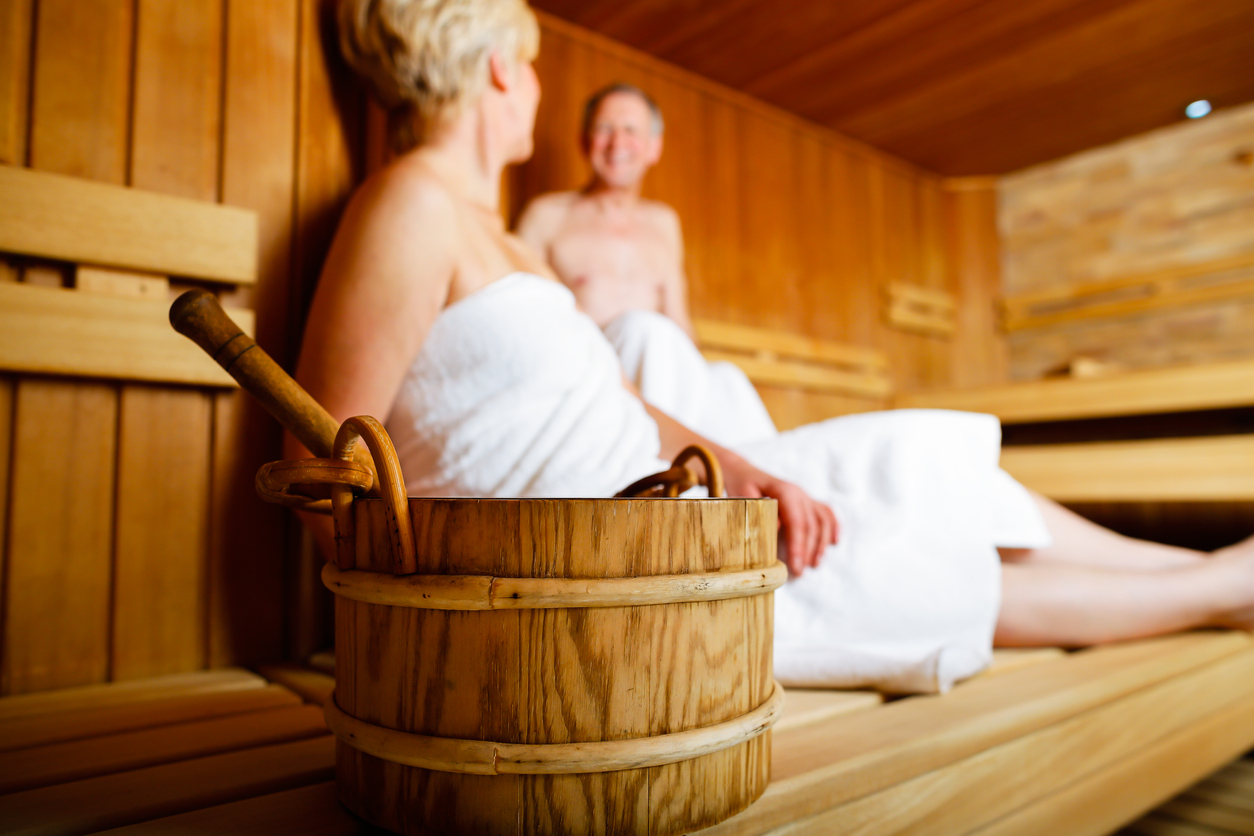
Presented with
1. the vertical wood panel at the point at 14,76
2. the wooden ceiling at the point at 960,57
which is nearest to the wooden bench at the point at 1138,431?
the wooden ceiling at the point at 960,57

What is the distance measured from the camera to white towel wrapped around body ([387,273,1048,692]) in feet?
3.53

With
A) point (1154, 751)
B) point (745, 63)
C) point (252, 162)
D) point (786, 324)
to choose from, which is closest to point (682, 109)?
point (745, 63)

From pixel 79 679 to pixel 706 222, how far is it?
2301mm

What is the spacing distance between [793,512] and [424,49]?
0.94 metres

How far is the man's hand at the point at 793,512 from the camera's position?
1051mm

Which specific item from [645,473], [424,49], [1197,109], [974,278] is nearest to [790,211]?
[974,278]

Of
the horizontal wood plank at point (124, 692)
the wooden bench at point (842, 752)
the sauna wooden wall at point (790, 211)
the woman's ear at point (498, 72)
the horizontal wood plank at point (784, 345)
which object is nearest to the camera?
the wooden bench at point (842, 752)

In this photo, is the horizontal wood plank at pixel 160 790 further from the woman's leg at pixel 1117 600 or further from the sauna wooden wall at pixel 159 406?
the woman's leg at pixel 1117 600

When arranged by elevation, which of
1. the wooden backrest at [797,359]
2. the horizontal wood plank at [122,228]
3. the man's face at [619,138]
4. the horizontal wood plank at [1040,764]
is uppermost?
the man's face at [619,138]

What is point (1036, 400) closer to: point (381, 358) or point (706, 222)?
point (706, 222)

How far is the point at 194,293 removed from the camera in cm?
58

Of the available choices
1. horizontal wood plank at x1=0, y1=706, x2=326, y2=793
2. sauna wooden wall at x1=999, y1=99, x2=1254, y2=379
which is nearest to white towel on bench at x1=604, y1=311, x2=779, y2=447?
horizontal wood plank at x1=0, y1=706, x2=326, y2=793

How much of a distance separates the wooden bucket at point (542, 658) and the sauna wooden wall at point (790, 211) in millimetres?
1997

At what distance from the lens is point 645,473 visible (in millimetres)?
1145
